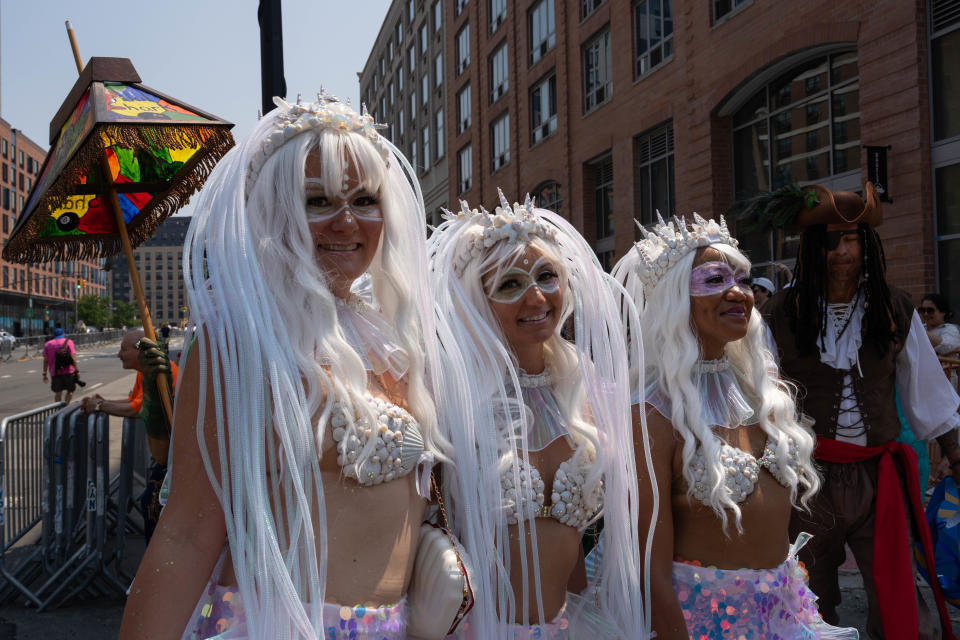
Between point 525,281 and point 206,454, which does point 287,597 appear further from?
point 525,281

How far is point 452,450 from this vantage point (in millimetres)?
1851

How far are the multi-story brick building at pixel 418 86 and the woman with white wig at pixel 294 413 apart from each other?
2719cm

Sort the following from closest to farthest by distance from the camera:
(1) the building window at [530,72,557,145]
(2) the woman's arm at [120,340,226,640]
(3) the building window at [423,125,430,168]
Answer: (2) the woman's arm at [120,340,226,640]
(1) the building window at [530,72,557,145]
(3) the building window at [423,125,430,168]

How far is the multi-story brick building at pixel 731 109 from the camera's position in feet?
30.2

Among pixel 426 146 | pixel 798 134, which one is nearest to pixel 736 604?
pixel 798 134

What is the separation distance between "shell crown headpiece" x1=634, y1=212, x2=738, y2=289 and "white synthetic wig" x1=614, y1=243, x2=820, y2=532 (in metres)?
0.03

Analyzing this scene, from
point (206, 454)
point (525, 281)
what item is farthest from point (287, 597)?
point (525, 281)

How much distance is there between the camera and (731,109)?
43.5ft

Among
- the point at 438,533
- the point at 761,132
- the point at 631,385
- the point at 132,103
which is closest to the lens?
the point at 438,533

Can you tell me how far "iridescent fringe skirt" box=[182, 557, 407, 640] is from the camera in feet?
5.00

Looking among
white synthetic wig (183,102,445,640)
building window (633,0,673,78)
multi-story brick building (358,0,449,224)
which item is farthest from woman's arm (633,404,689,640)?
multi-story brick building (358,0,449,224)

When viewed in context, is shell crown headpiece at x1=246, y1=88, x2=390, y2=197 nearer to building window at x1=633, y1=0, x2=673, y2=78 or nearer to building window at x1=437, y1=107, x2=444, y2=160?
building window at x1=633, y1=0, x2=673, y2=78

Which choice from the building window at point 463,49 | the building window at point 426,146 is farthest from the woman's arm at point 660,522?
the building window at point 426,146

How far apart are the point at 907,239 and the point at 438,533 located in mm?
9417
